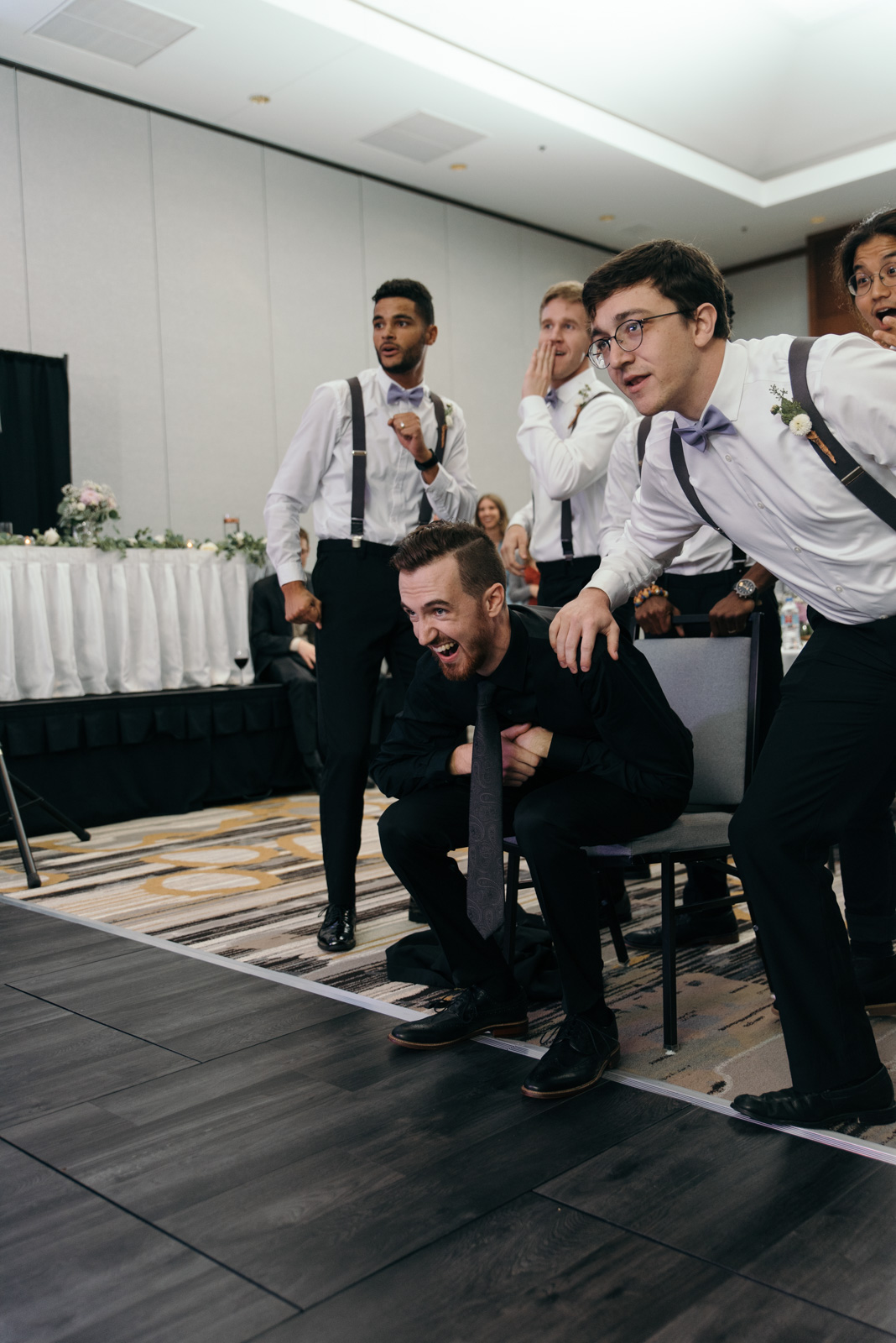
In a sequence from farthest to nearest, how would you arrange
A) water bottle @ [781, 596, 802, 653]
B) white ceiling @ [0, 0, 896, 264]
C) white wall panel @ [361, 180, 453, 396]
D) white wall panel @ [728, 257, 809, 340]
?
white wall panel @ [728, 257, 809, 340] → white wall panel @ [361, 180, 453, 396] → white ceiling @ [0, 0, 896, 264] → water bottle @ [781, 596, 802, 653]

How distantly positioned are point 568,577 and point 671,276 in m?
1.34

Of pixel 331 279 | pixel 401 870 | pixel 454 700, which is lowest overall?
pixel 401 870

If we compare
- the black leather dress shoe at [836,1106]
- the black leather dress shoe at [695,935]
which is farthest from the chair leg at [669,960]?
the black leather dress shoe at [695,935]

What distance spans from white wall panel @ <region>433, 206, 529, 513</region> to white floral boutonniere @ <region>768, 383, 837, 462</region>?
7.19 metres

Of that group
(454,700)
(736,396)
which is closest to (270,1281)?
(454,700)

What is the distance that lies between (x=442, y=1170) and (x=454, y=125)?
23.0 ft

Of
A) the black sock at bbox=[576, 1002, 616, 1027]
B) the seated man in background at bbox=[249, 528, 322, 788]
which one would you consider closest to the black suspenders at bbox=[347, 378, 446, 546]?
the black sock at bbox=[576, 1002, 616, 1027]

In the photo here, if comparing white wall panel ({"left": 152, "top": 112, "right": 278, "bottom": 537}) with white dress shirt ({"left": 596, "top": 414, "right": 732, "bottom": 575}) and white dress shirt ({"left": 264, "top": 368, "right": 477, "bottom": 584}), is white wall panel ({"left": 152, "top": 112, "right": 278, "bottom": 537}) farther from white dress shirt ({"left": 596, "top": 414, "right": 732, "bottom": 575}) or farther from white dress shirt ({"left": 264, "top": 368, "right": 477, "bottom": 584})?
white dress shirt ({"left": 596, "top": 414, "right": 732, "bottom": 575})

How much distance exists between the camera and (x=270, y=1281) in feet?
4.37

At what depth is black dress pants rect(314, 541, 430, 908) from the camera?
9.23ft

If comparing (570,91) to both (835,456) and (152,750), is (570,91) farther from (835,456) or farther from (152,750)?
(835,456)

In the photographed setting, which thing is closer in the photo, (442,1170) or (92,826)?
(442,1170)

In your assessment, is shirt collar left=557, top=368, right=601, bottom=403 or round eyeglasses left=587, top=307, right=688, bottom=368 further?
shirt collar left=557, top=368, right=601, bottom=403

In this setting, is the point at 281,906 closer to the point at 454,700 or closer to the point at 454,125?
the point at 454,700
